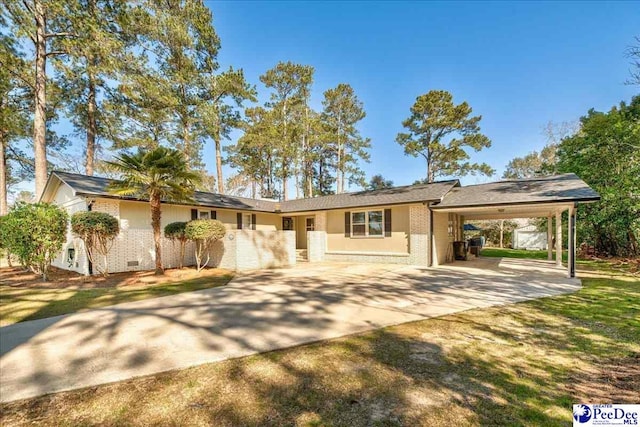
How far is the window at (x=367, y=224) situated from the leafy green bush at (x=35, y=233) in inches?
464

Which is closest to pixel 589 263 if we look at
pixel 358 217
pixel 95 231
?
pixel 358 217

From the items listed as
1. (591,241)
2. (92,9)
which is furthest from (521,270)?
(92,9)

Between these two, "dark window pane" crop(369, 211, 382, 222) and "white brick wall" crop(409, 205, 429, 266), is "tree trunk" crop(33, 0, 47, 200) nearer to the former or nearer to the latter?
"dark window pane" crop(369, 211, 382, 222)

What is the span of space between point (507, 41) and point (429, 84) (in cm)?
963

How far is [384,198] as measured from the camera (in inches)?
541

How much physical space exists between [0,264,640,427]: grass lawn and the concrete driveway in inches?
16.4

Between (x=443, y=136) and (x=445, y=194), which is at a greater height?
(x=443, y=136)

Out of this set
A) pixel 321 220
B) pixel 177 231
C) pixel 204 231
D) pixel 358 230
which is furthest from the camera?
pixel 321 220

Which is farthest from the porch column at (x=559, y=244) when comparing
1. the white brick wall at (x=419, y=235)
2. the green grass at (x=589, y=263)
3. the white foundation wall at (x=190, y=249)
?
the white foundation wall at (x=190, y=249)

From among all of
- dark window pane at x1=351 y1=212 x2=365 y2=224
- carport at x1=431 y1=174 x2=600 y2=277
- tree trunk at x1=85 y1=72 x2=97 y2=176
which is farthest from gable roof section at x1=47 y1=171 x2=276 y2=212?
carport at x1=431 y1=174 x2=600 y2=277

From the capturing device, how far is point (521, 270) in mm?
10711

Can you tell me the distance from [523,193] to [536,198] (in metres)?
1.01

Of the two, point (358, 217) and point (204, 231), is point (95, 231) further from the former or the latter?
point (358, 217)

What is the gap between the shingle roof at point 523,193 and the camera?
9273 mm
